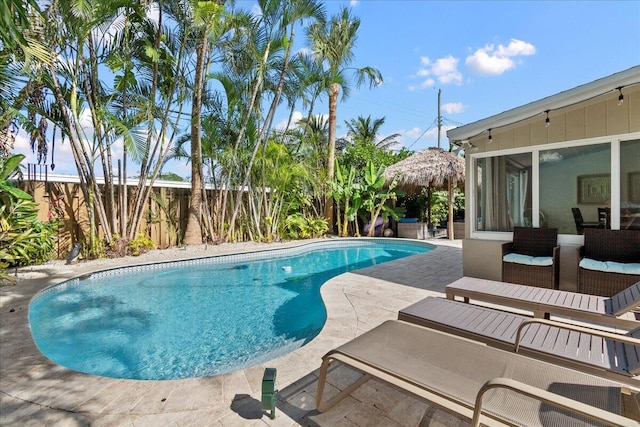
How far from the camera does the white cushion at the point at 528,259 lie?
16.3 feet

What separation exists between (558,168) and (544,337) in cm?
429

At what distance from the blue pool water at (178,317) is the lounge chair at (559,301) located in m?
2.21

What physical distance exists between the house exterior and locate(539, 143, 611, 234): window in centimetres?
1

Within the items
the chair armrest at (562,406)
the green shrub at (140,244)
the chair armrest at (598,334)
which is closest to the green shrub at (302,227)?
the green shrub at (140,244)

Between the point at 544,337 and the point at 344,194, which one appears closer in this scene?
the point at 544,337

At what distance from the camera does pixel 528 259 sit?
5.19 meters

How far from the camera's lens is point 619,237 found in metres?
4.76

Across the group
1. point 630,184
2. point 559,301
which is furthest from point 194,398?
point 630,184

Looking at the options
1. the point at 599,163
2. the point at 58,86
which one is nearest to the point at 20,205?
the point at 58,86

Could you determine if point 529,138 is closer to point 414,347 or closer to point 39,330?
point 414,347

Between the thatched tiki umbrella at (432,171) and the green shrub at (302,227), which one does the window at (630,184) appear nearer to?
the thatched tiki umbrella at (432,171)

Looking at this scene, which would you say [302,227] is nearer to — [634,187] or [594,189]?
[594,189]

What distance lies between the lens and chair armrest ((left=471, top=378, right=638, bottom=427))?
1278 mm

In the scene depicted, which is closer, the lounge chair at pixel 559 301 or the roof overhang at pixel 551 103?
the lounge chair at pixel 559 301
